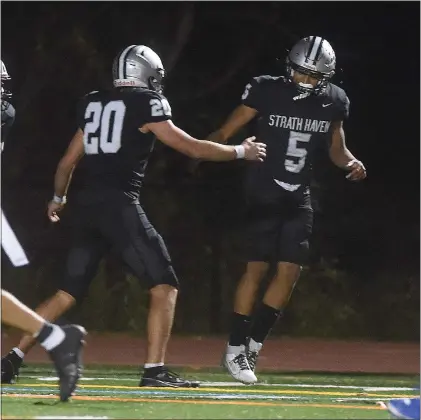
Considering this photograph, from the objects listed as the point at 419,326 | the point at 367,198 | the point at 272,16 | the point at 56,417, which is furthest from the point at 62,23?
the point at 56,417

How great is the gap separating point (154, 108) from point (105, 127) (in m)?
0.33

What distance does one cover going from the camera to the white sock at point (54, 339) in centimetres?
713

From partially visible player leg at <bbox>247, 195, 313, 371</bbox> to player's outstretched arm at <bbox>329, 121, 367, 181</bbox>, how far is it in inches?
14.3

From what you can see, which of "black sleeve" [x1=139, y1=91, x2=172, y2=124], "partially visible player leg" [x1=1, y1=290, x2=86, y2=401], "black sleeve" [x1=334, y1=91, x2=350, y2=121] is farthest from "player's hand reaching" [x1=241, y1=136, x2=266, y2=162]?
"partially visible player leg" [x1=1, y1=290, x2=86, y2=401]

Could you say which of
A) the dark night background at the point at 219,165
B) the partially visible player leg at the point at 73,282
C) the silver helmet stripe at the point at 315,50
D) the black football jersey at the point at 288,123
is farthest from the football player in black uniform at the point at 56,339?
the dark night background at the point at 219,165

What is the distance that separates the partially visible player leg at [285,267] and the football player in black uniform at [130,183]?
1.02 meters

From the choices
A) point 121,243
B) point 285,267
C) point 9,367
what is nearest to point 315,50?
point 285,267

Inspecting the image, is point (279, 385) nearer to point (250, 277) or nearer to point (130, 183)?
point (250, 277)

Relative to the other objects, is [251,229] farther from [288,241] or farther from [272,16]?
[272,16]

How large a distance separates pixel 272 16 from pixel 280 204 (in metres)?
7.45

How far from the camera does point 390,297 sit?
49.8 feet

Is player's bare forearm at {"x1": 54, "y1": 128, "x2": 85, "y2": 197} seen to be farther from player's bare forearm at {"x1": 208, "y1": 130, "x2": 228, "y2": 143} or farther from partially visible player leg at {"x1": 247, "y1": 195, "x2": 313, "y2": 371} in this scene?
partially visible player leg at {"x1": 247, "y1": 195, "x2": 313, "y2": 371}

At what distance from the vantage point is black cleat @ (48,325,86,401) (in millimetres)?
7094

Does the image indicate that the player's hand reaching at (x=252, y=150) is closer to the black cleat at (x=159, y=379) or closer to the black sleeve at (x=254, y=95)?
the black sleeve at (x=254, y=95)
